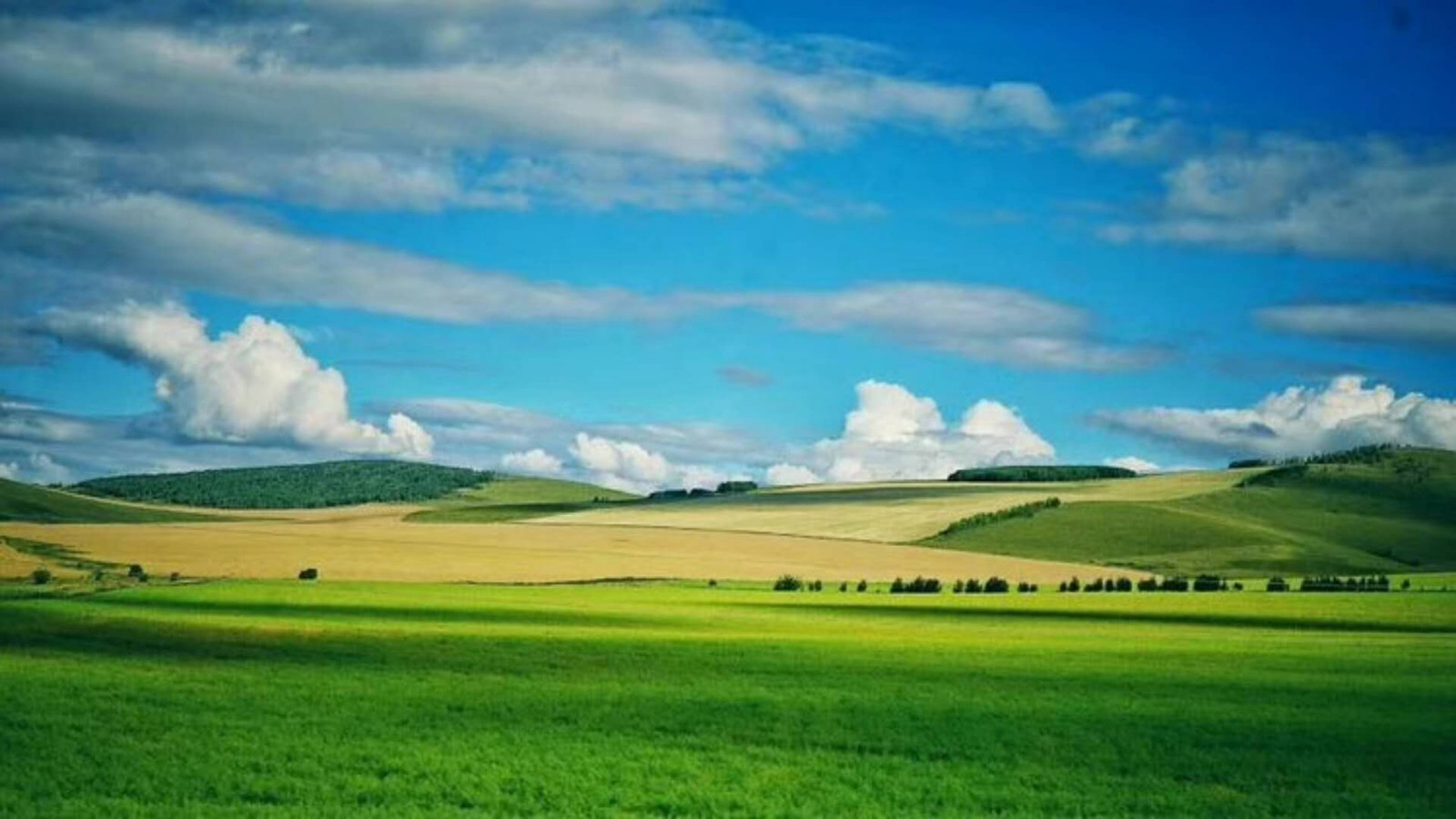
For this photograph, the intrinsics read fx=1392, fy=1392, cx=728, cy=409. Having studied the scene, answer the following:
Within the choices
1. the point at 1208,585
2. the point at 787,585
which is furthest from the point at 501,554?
the point at 1208,585

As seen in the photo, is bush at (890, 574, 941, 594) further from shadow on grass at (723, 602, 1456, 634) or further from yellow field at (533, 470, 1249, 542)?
yellow field at (533, 470, 1249, 542)

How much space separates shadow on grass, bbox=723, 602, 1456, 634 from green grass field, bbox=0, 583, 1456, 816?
6303 mm

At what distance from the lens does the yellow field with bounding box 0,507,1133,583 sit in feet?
292

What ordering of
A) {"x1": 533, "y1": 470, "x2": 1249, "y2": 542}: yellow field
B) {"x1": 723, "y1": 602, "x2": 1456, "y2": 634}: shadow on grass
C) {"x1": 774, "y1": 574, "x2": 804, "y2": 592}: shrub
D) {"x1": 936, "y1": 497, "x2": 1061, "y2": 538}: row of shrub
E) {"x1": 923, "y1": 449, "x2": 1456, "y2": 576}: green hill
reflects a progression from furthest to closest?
{"x1": 533, "y1": 470, "x2": 1249, "y2": 542}: yellow field → {"x1": 936, "y1": 497, "x2": 1061, "y2": 538}: row of shrub → {"x1": 923, "y1": 449, "x2": 1456, "y2": 576}: green hill → {"x1": 774, "y1": 574, "x2": 804, "y2": 592}: shrub → {"x1": 723, "y1": 602, "x2": 1456, "y2": 634}: shadow on grass

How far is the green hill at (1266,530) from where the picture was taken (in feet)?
409

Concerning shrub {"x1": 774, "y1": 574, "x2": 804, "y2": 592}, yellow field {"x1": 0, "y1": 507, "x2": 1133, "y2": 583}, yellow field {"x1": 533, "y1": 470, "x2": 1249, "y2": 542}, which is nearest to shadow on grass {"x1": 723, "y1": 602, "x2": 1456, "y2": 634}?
shrub {"x1": 774, "y1": 574, "x2": 804, "y2": 592}

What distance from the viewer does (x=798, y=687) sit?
1272 inches

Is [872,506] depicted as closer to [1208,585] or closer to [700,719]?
[1208,585]

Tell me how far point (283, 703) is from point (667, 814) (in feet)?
40.0

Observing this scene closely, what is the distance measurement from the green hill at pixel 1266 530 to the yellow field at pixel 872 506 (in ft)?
19.8

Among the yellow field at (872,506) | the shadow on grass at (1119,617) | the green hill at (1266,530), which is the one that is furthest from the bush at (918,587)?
the yellow field at (872,506)

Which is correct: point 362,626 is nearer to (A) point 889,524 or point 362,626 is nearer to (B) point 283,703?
(B) point 283,703

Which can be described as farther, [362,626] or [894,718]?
[362,626]

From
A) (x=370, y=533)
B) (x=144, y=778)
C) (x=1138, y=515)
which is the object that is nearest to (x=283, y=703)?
(x=144, y=778)
